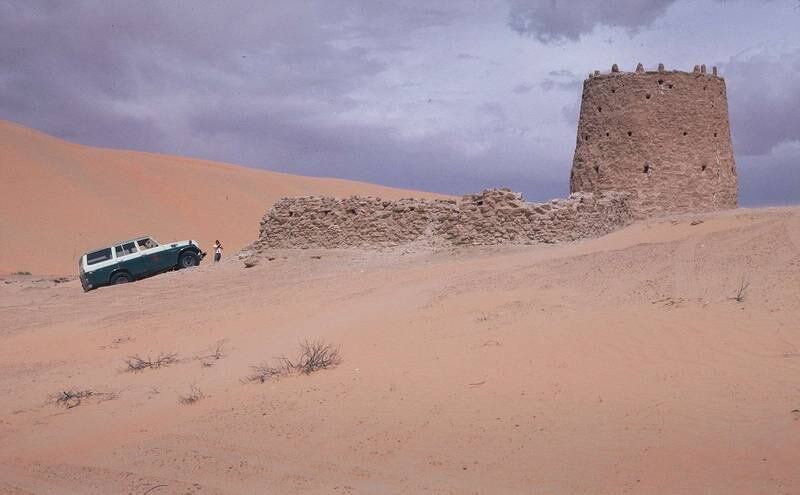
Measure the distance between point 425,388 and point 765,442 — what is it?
3101mm

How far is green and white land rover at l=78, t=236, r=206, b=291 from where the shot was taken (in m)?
20.0

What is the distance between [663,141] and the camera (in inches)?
726

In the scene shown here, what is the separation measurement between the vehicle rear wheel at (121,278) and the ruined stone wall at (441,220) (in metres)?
3.88

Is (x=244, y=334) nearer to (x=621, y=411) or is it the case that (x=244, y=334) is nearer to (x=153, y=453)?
(x=153, y=453)

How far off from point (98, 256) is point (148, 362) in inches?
445

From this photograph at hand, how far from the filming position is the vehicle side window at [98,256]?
20.1m

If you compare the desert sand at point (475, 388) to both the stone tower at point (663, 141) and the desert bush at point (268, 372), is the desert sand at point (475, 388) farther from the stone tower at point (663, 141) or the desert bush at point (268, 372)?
the stone tower at point (663, 141)

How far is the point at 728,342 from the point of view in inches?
281

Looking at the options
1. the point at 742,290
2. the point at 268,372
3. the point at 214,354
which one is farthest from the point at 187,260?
the point at 742,290

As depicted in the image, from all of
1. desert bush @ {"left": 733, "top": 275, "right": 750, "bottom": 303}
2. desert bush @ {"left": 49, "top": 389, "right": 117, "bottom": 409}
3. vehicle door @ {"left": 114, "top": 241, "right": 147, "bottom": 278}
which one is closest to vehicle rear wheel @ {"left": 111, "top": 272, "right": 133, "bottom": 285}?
vehicle door @ {"left": 114, "top": 241, "right": 147, "bottom": 278}

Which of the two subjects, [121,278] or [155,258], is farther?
[155,258]

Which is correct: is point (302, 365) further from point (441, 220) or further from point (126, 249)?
point (126, 249)

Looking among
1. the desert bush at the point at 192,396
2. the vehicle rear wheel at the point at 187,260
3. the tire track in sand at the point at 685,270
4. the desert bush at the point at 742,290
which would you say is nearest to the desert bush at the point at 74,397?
the desert bush at the point at 192,396

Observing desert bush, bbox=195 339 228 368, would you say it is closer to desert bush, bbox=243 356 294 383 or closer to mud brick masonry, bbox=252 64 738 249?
desert bush, bbox=243 356 294 383
